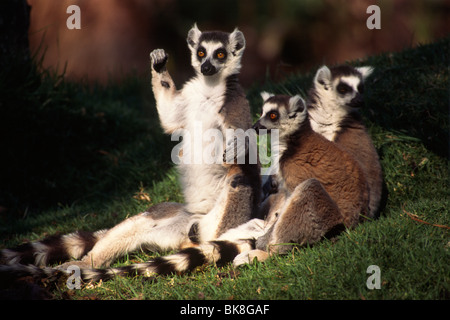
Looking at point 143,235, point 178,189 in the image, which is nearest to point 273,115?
point 143,235

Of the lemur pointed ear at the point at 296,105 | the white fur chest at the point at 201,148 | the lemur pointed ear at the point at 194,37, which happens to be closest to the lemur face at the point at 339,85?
the lemur pointed ear at the point at 296,105

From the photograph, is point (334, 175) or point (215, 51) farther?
point (215, 51)

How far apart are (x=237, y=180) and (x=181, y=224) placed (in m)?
0.62

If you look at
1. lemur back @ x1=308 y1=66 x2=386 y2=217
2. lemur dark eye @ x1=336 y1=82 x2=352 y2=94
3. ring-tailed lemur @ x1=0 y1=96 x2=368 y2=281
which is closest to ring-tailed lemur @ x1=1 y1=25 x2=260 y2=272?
ring-tailed lemur @ x1=0 y1=96 x2=368 y2=281

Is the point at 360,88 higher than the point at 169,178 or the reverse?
higher

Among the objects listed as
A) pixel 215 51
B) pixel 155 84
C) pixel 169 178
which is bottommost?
pixel 169 178

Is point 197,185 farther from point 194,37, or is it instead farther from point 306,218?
point 194,37

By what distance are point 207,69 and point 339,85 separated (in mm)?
1281

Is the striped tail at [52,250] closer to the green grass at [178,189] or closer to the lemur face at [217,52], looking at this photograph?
the green grass at [178,189]

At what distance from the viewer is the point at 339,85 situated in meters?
4.23

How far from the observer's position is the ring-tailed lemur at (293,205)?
3.17 m

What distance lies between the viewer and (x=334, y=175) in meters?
3.41
